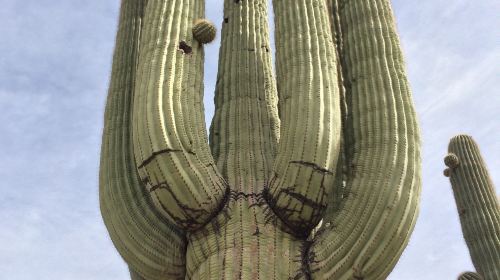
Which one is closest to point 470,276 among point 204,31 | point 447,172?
point 447,172

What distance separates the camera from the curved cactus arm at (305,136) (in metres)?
4.38

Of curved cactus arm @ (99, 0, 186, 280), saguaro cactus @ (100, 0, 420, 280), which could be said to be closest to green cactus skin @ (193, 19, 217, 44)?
saguaro cactus @ (100, 0, 420, 280)

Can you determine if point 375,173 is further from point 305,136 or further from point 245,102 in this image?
point 245,102

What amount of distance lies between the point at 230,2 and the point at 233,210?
8.48 feet

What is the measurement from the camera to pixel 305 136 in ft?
14.5

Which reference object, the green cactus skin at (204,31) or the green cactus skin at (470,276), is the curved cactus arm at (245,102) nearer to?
the green cactus skin at (204,31)

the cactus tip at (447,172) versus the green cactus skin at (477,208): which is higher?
the cactus tip at (447,172)

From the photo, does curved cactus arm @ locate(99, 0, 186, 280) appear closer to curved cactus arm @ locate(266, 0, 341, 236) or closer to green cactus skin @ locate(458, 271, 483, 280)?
curved cactus arm @ locate(266, 0, 341, 236)

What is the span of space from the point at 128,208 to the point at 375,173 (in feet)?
6.15

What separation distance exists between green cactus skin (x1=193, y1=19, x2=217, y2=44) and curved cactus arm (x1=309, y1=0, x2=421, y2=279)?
45.1 inches

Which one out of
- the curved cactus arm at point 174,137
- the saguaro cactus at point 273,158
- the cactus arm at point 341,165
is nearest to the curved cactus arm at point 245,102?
the saguaro cactus at point 273,158

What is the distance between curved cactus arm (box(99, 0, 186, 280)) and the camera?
15.6 feet

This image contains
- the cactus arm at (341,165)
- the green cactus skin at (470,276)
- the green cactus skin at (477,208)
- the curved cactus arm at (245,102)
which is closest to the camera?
the cactus arm at (341,165)

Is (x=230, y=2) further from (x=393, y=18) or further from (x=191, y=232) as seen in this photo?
(x=191, y=232)
